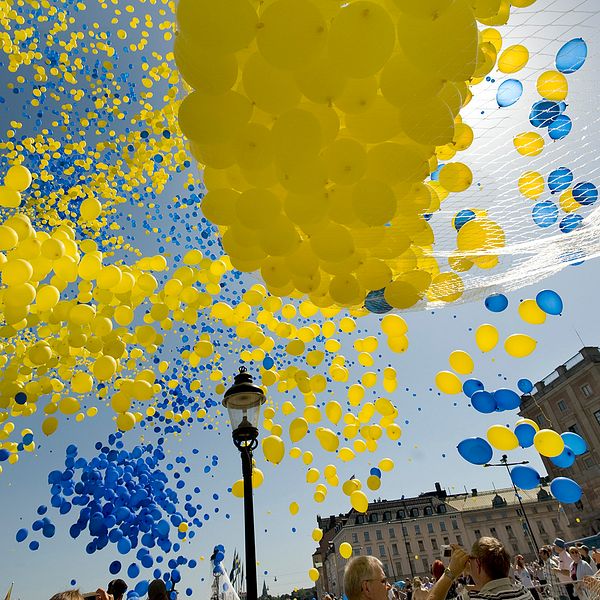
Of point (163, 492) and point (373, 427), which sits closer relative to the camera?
point (373, 427)

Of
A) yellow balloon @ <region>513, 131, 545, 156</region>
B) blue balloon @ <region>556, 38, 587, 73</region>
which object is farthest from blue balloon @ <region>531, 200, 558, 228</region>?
blue balloon @ <region>556, 38, 587, 73</region>

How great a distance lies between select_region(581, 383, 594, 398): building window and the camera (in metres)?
25.8

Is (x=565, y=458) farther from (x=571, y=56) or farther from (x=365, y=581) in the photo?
(x=571, y=56)

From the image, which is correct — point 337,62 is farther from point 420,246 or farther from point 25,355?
point 25,355

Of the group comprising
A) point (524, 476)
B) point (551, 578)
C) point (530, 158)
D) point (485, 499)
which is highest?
point (485, 499)

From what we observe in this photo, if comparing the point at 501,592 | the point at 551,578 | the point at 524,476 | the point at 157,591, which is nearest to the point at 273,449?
the point at 157,591

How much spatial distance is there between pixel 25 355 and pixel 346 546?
153 inches

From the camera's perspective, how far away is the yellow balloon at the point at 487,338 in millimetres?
3498

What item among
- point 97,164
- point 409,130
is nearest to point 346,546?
point 409,130

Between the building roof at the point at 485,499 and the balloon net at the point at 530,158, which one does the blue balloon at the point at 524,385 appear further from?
the building roof at the point at 485,499

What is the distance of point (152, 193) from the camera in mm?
4836

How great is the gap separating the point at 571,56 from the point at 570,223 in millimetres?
1002

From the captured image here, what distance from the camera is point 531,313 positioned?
3.44m

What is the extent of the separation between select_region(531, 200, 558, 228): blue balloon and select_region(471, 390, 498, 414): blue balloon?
4.99 ft
